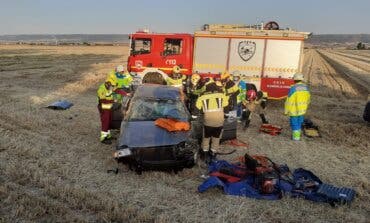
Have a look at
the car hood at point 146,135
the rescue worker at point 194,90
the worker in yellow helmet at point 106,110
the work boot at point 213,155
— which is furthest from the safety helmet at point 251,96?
the car hood at point 146,135

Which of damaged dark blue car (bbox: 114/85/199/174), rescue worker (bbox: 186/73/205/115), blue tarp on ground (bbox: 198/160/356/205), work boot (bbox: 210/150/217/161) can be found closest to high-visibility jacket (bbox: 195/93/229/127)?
damaged dark blue car (bbox: 114/85/199/174)

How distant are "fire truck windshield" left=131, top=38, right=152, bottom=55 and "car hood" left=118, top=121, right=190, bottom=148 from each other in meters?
→ 8.50

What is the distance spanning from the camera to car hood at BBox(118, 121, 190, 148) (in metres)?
8.80

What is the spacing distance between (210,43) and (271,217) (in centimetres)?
1115

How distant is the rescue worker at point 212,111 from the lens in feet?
32.8

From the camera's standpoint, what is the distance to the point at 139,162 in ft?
28.2

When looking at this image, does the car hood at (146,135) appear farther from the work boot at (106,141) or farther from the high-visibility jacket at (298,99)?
the high-visibility jacket at (298,99)

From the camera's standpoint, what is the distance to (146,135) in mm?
9062

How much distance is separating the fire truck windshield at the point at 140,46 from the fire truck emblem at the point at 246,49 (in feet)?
10.9

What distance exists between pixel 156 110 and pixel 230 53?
25.5 feet

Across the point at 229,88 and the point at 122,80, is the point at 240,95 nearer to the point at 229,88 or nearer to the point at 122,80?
the point at 229,88

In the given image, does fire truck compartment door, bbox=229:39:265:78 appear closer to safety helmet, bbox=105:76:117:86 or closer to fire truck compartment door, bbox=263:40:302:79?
fire truck compartment door, bbox=263:40:302:79

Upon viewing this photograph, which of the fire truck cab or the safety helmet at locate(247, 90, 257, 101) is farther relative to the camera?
the fire truck cab

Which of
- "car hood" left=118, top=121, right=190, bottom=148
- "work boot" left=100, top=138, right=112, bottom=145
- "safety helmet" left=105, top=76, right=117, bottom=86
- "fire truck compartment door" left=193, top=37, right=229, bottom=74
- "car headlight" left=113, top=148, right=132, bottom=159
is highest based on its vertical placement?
"fire truck compartment door" left=193, top=37, right=229, bottom=74
